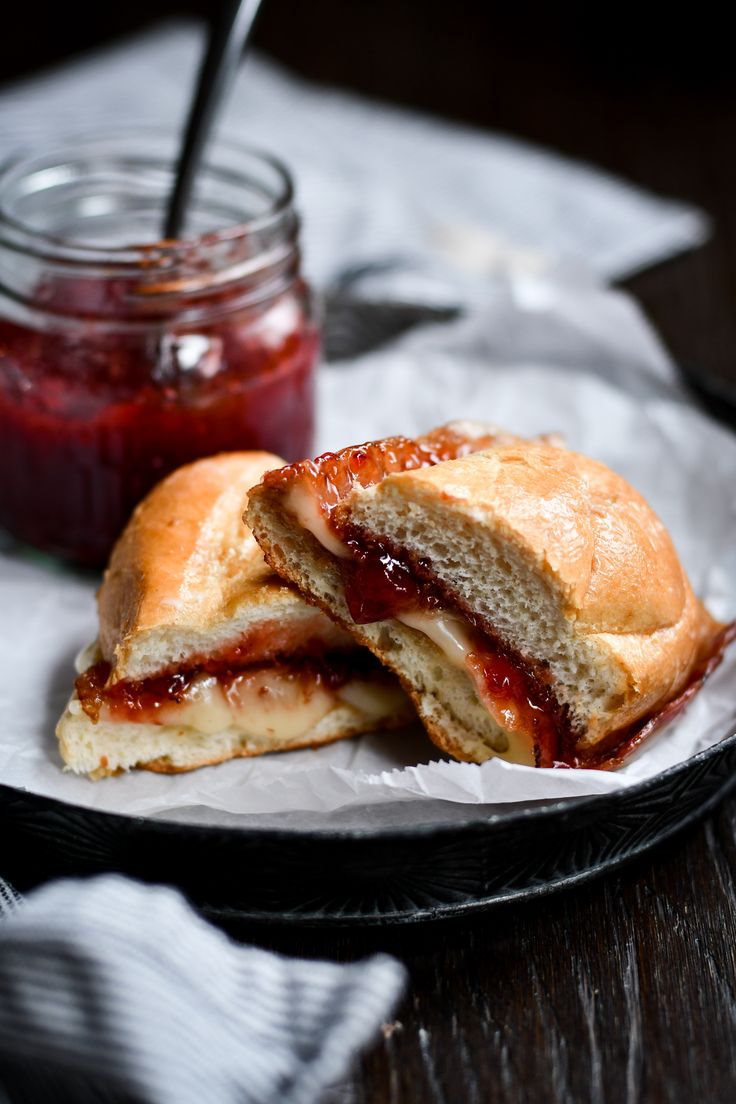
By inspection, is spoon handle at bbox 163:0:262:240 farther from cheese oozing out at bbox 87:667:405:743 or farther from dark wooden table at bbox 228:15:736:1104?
dark wooden table at bbox 228:15:736:1104

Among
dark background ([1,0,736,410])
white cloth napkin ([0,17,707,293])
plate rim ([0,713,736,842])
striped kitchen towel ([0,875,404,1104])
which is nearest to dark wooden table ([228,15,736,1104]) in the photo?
striped kitchen towel ([0,875,404,1104])

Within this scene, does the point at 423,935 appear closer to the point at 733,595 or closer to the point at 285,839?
the point at 285,839

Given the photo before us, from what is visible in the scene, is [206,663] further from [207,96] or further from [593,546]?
[207,96]

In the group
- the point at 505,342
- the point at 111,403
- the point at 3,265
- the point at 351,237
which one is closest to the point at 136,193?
the point at 3,265

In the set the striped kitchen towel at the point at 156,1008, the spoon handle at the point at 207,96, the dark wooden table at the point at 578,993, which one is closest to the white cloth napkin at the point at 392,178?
the spoon handle at the point at 207,96

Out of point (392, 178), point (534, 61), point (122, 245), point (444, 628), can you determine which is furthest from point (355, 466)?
point (534, 61)

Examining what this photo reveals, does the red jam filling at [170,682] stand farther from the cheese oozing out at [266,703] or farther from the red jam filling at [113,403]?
the red jam filling at [113,403]
